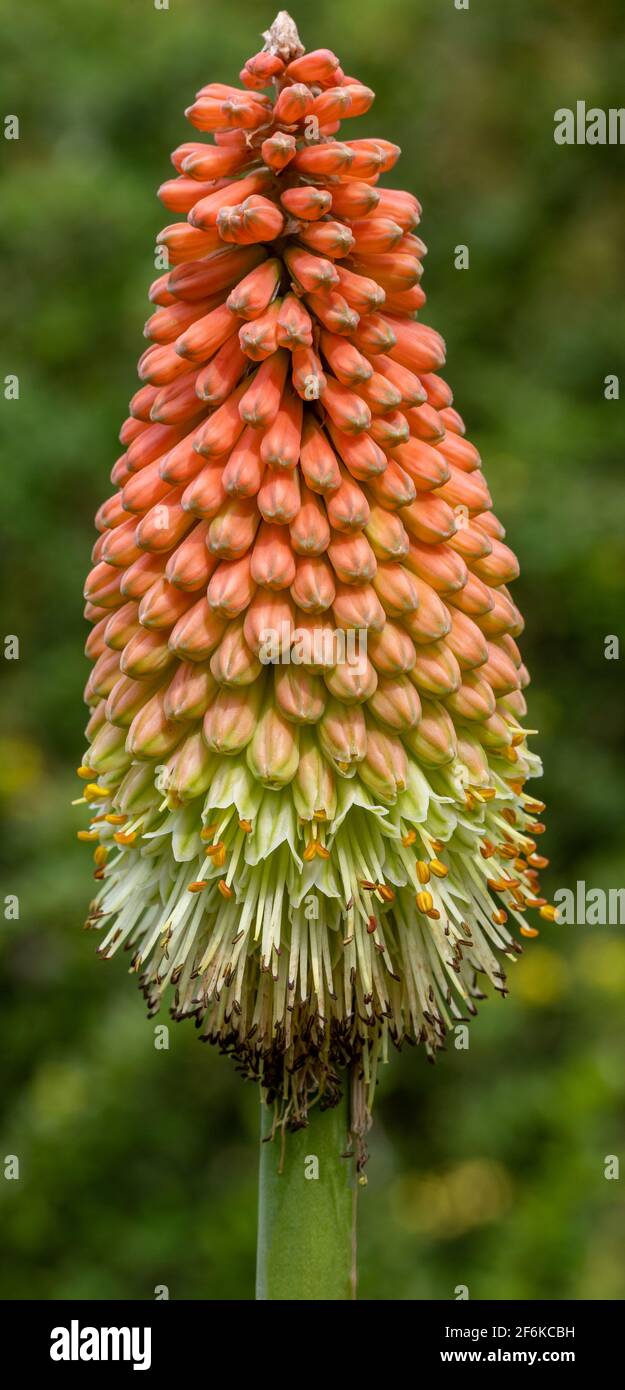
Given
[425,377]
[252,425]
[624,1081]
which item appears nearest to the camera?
[252,425]

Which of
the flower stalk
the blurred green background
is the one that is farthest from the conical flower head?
the blurred green background

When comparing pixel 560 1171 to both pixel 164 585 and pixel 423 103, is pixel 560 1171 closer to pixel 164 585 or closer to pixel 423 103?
pixel 164 585

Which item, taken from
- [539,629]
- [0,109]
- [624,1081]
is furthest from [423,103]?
[624,1081]

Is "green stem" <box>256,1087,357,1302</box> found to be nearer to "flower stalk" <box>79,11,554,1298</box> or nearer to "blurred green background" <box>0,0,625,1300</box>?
"flower stalk" <box>79,11,554,1298</box>

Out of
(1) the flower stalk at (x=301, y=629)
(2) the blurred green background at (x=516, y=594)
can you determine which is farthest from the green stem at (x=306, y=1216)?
(2) the blurred green background at (x=516, y=594)

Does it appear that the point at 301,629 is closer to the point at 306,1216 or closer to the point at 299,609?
the point at 299,609

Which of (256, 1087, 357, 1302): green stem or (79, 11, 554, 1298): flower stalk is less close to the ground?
(79, 11, 554, 1298): flower stalk

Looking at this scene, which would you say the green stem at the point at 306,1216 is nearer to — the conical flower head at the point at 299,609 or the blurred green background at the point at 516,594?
the conical flower head at the point at 299,609
